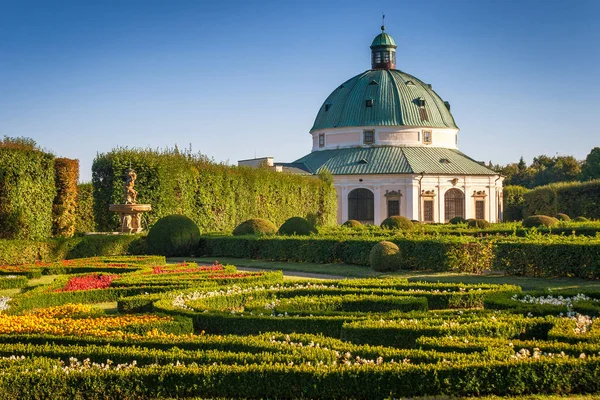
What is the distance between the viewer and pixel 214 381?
22.9 ft

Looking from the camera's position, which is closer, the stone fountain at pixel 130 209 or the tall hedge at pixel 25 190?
the tall hedge at pixel 25 190

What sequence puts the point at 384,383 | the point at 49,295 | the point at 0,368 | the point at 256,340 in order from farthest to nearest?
the point at 49,295 < the point at 256,340 < the point at 0,368 < the point at 384,383

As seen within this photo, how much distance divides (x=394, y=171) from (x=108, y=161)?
1325 inches

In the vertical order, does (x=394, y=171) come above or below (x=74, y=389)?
above

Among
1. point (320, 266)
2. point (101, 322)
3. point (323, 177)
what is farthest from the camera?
point (323, 177)

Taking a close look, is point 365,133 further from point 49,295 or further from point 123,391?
point 123,391

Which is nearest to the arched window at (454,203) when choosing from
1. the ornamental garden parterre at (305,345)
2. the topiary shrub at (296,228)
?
the topiary shrub at (296,228)

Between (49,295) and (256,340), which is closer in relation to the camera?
(256,340)

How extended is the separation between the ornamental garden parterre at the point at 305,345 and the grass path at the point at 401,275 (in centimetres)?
444

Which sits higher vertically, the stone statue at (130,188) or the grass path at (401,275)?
the stone statue at (130,188)

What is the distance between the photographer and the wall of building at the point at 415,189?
199 feet

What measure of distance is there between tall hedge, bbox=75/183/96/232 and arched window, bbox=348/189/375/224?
3104 cm

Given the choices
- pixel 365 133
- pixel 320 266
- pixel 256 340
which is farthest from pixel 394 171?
pixel 256 340

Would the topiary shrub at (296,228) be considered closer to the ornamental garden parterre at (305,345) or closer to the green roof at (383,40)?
the ornamental garden parterre at (305,345)
